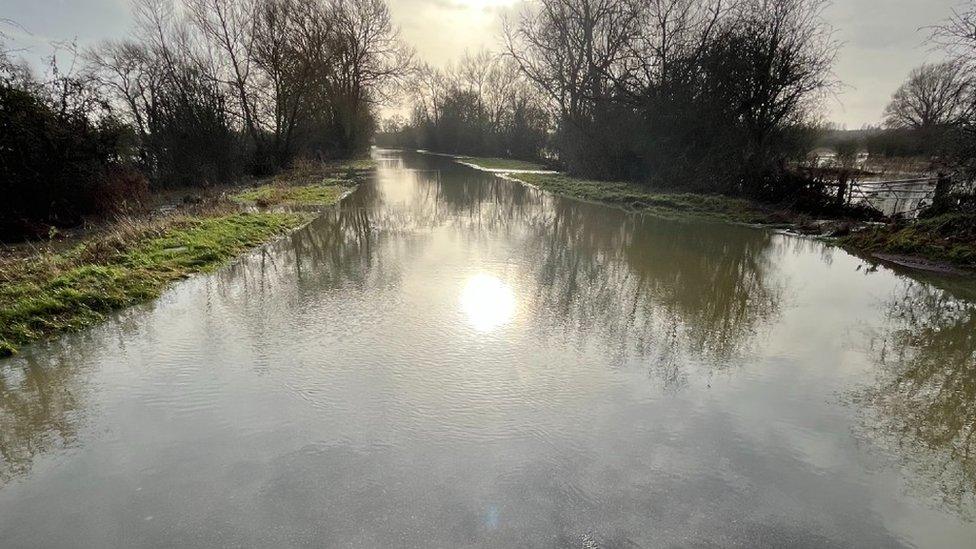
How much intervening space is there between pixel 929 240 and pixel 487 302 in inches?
359

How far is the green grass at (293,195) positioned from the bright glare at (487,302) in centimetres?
961

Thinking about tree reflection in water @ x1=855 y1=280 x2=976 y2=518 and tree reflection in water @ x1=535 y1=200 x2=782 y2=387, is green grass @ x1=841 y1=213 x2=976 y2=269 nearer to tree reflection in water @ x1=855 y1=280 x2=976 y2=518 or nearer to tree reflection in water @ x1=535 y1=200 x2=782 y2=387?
tree reflection in water @ x1=535 y1=200 x2=782 y2=387

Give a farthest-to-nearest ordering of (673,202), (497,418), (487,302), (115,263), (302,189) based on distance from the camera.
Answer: (302,189) < (673,202) < (115,263) < (487,302) < (497,418)

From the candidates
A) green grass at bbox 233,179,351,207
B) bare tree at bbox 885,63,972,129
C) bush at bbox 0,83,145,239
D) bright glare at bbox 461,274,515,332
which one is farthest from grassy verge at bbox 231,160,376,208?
bare tree at bbox 885,63,972,129

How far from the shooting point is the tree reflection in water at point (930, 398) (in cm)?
318

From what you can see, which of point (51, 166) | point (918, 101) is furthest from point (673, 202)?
point (918, 101)

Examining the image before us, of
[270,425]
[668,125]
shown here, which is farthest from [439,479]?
[668,125]

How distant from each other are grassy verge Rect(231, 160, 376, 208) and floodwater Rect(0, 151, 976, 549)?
8556mm

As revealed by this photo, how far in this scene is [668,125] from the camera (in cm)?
1881

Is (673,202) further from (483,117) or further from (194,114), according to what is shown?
(483,117)

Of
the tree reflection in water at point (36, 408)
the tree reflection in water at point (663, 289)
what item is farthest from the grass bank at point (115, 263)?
the tree reflection in water at point (663, 289)

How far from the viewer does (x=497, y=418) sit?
3.67m

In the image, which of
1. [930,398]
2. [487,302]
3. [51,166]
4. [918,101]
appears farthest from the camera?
[918,101]

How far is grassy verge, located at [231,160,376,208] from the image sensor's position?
15.0 metres
